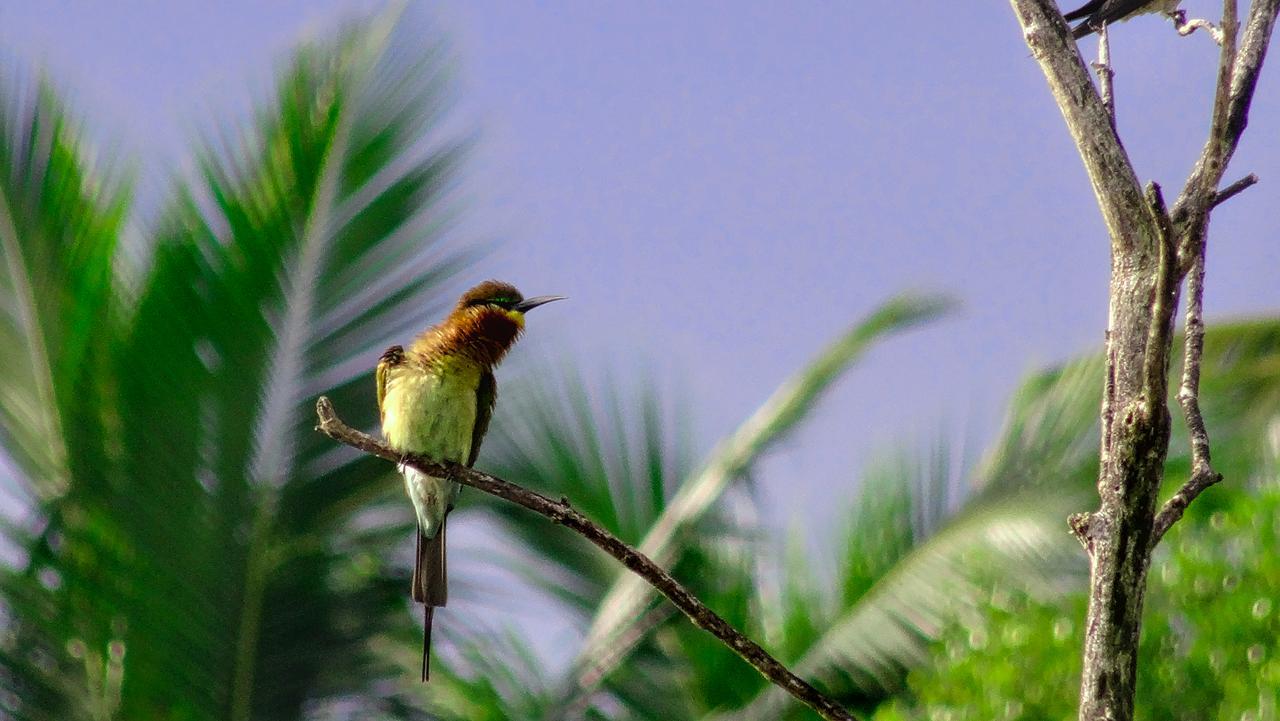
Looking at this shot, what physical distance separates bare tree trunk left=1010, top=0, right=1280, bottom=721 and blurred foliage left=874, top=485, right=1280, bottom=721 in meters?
4.13

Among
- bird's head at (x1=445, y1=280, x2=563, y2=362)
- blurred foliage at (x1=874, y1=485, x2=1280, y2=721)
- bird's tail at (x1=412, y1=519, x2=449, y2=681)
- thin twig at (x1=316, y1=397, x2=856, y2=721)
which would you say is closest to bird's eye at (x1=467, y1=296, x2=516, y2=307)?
bird's head at (x1=445, y1=280, x2=563, y2=362)

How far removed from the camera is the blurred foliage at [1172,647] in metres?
6.40

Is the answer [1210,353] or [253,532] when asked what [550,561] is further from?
[1210,353]

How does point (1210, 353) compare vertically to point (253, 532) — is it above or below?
above

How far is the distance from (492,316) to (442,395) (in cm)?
37

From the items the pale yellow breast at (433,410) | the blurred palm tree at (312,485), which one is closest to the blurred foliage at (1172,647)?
the blurred palm tree at (312,485)

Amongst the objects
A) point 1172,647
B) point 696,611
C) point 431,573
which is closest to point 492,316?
point 431,573

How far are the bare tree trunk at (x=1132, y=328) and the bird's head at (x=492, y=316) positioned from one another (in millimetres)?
2585

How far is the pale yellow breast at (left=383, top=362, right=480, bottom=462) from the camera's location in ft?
14.9

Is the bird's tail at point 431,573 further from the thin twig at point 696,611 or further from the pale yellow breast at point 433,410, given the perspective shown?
the thin twig at point 696,611

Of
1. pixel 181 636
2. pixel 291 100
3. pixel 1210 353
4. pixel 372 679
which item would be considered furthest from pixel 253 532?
pixel 1210 353

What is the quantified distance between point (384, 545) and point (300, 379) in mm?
975

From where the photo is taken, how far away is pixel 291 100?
739cm

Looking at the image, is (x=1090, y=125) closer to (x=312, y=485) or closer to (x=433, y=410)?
(x=433, y=410)
